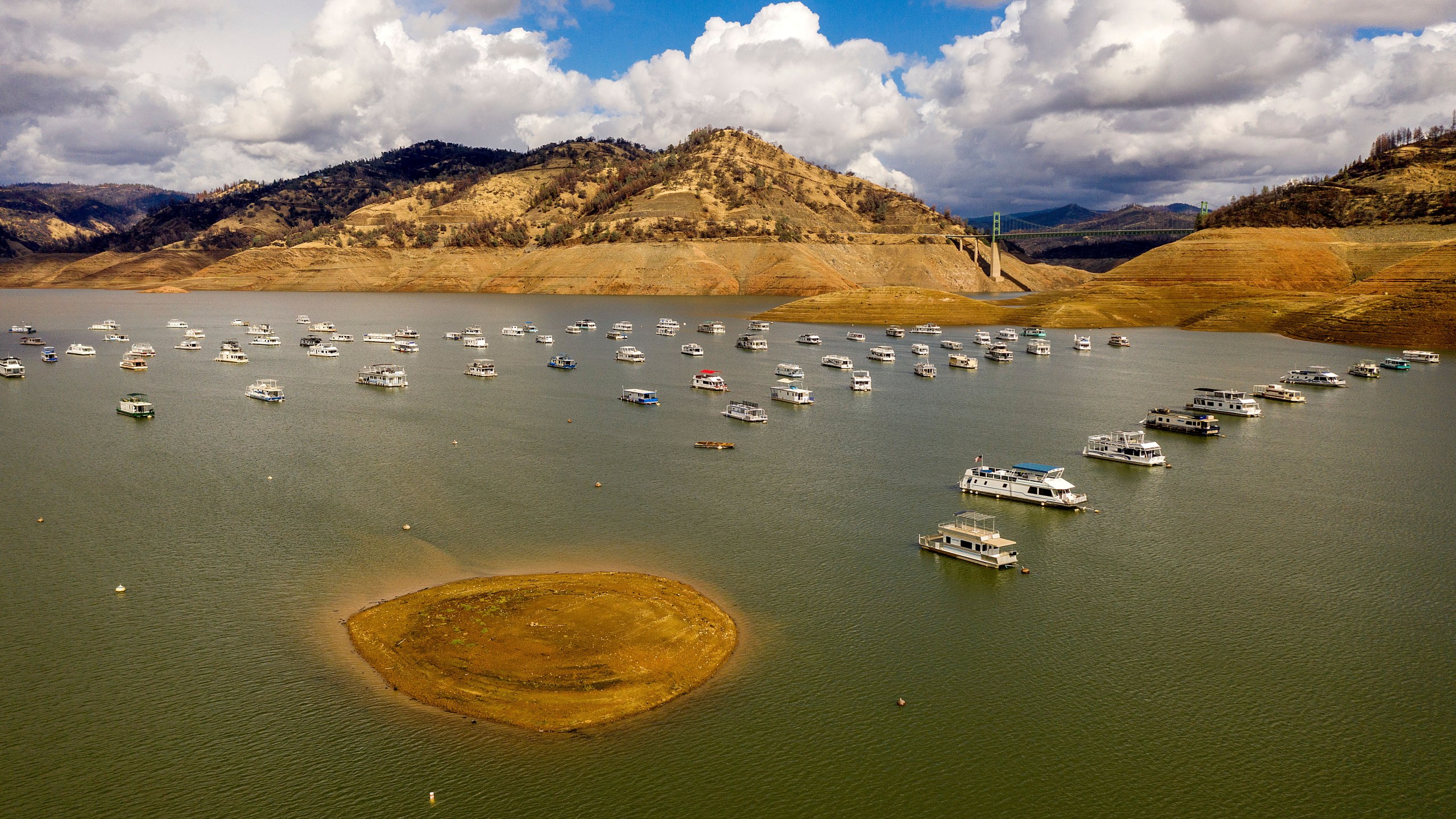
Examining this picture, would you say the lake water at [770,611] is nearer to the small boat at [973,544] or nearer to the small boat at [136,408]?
the small boat at [973,544]

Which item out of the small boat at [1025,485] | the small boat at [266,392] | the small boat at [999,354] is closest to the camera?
the small boat at [1025,485]

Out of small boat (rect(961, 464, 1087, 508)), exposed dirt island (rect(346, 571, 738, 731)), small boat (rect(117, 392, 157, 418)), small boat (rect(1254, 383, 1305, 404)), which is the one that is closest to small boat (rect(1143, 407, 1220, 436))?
small boat (rect(1254, 383, 1305, 404))

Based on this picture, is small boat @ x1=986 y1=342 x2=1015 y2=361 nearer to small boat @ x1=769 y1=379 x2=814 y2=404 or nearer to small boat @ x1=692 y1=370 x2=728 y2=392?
small boat @ x1=769 y1=379 x2=814 y2=404

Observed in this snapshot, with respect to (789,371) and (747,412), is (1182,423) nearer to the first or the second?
(747,412)

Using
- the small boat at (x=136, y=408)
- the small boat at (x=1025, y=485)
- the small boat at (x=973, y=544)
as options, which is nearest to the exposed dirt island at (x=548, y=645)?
the small boat at (x=973, y=544)

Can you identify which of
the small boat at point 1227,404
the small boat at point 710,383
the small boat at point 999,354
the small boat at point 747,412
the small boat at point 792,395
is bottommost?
the small boat at point 1227,404

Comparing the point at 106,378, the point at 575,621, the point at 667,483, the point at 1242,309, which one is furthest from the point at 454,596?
the point at 1242,309

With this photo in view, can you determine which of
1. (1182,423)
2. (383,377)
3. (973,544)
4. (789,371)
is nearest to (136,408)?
(383,377)
